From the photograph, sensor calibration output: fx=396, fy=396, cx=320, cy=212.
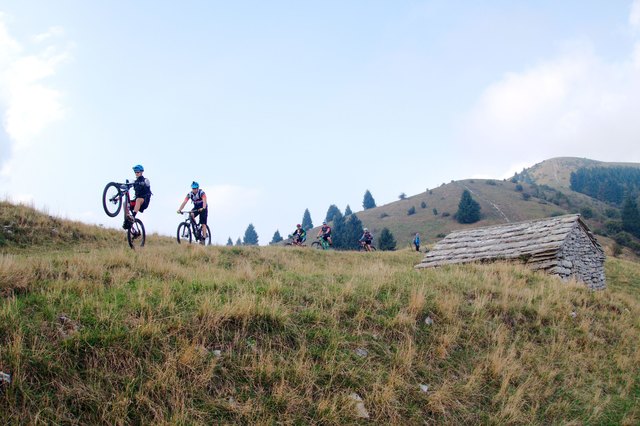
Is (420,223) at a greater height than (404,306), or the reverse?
(420,223)

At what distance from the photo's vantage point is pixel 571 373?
7117mm

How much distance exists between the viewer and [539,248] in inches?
659

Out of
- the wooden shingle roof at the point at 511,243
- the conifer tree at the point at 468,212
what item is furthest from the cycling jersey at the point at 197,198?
the conifer tree at the point at 468,212

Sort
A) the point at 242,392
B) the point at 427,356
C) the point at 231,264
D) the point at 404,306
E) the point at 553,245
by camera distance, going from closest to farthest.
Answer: the point at 242,392, the point at 427,356, the point at 404,306, the point at 231,264, the point at 553,245

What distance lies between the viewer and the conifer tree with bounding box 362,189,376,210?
140375mm

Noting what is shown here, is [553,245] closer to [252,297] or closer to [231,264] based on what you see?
[231,264]

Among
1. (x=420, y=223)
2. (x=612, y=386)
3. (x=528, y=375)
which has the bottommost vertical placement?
(x=612, y=386)

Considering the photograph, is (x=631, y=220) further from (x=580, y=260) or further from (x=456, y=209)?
(x=580, y=260)

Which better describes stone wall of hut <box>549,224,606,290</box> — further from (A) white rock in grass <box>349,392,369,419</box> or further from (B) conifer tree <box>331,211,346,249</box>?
(B) conifer tree <box>331,211,346,249</box>

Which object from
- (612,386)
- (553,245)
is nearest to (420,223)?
(553,245)

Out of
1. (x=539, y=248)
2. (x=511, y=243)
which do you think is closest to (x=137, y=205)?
(x=539, y=248)

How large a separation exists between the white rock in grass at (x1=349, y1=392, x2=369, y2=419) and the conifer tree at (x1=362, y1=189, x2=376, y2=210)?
444ft

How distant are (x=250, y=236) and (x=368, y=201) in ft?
159

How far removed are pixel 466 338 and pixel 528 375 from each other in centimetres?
111
